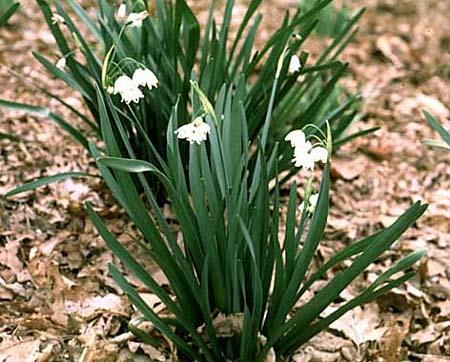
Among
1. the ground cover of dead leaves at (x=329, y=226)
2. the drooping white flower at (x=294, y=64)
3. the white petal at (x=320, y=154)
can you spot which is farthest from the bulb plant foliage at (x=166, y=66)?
the white petal at (x=320, y=154)

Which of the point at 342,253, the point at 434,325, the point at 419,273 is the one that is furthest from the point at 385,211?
the point at 342,253

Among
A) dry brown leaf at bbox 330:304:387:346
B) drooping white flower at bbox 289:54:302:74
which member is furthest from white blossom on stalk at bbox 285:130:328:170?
dry brown leaf at bbox 330:304:387:346

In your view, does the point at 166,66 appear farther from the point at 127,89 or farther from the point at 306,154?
the point at 306,154

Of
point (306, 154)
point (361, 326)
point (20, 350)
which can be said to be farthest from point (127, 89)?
point (361, 326)

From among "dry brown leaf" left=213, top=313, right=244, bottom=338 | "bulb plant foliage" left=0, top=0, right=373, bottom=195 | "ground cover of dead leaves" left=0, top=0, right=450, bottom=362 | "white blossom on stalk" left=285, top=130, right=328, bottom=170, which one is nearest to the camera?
"white blossom on stalk" left=285, top=130, right=328, bottom=170

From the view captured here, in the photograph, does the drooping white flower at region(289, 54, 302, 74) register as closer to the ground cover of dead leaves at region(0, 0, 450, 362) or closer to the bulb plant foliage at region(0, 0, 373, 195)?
the bulb plant foliage at region(0, 0, 373, 195)

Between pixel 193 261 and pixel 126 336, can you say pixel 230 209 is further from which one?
pixel 126 336
